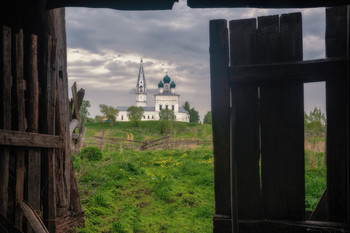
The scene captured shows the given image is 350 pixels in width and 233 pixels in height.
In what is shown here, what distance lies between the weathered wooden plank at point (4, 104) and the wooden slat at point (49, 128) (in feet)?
2.41

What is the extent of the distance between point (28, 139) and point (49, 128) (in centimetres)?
48

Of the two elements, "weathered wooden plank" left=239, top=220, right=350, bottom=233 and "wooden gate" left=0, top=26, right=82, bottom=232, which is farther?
"wooden gate" left=0, top=26, right=82, bottom=232

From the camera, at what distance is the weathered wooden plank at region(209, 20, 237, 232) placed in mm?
2336

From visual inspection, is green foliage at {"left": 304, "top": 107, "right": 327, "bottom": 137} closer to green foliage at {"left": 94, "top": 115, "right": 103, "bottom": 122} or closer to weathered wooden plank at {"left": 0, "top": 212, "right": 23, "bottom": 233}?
weathered wooden plank at {"left": 0, "top": 212, "right": 23, "bottom": 233}

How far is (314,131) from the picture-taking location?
11.3 m

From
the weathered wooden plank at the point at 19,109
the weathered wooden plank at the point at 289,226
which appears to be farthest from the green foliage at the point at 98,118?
the weathered wooden plank at the point at 289,226

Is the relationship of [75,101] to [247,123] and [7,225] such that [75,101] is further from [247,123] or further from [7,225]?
[247,123]

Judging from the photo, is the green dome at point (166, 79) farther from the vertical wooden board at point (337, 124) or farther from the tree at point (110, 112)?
the vertical wooden board at point (337, 124)

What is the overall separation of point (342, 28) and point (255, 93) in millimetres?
728

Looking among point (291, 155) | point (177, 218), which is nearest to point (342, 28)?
point (291, 155)

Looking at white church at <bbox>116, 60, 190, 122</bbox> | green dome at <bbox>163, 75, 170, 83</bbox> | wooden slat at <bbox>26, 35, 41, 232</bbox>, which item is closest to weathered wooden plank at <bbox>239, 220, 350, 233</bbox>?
wooden slat at <bbox>26, 35, 41, 232</bbox>

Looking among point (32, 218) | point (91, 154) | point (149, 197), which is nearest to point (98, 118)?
point (91, 154)

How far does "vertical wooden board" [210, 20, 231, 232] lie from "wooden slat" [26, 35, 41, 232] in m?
2.81

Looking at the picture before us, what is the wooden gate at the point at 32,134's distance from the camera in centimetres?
363
